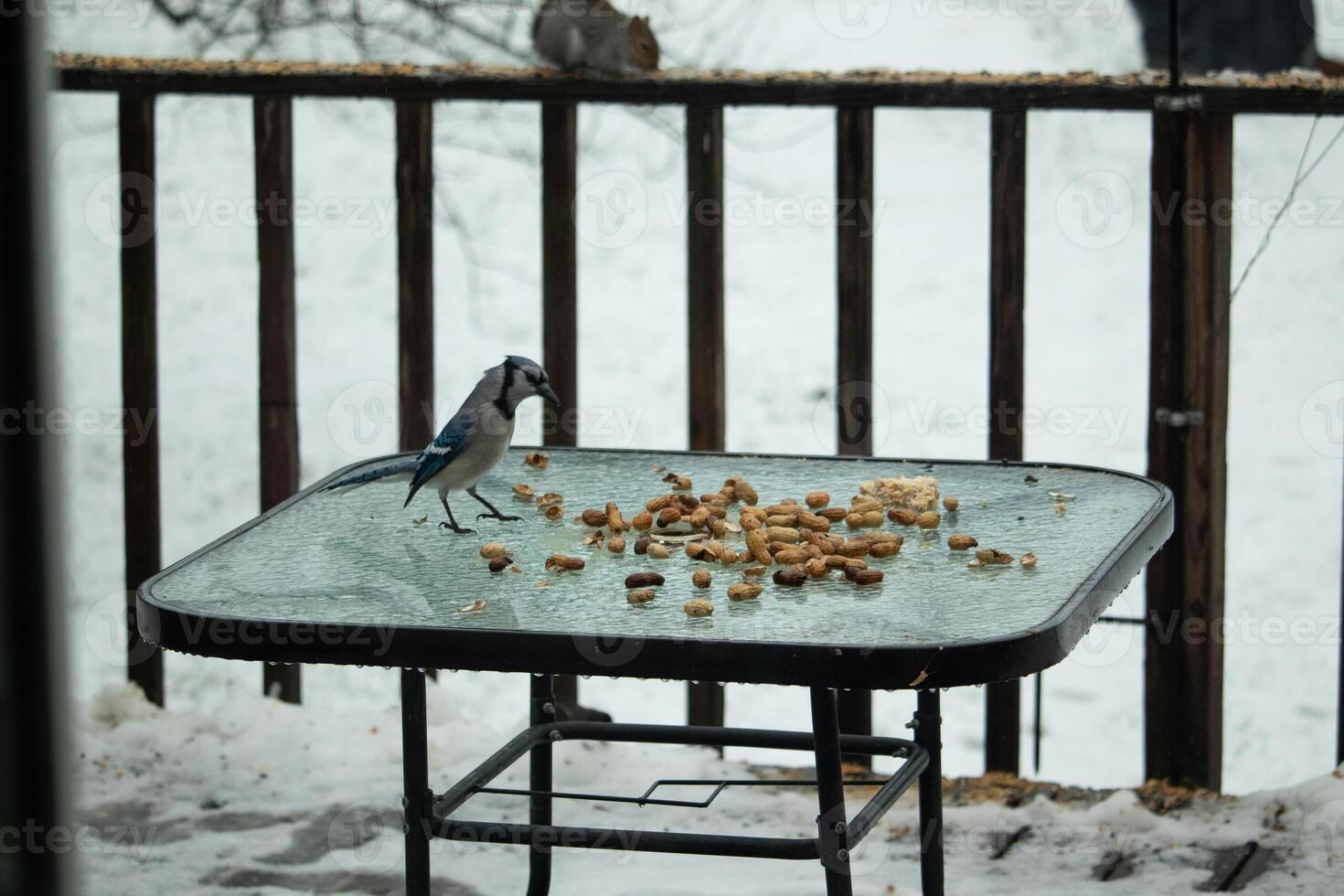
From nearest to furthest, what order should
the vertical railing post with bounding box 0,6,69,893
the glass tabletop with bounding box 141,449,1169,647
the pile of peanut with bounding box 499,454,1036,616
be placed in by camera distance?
the vertical railing post with bounding box 0,6,69,893 < the glass tabletop with bounding box 141,449,1169,647 < the pile of peanut with bounding box 499,454,1036,616

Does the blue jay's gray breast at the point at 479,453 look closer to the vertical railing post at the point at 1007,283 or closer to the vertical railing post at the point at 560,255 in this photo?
the vertical railing post at the point at 560,255

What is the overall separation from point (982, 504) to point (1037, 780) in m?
1.27

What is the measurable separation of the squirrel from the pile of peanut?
3.76ft

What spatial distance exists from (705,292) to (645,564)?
1.42m

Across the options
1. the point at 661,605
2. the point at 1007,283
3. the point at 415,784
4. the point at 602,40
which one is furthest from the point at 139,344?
the point at 661,605

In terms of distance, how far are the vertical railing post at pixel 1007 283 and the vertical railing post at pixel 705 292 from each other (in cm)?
56

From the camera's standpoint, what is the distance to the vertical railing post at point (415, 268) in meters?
3.57

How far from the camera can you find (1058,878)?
122 inches

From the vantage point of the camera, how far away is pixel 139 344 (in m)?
3.69

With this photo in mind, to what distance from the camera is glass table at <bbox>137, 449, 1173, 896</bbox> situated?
172cm

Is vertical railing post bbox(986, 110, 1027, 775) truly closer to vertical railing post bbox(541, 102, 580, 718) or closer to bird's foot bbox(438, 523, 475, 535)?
vertical railing post bbox(541, 102, 580, 718)

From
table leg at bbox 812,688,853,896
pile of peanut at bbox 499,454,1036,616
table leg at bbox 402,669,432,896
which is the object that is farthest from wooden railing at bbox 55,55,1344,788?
table leg at bbox 812,688,853,896

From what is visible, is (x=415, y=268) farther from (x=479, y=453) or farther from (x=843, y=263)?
(x=479, y=453)

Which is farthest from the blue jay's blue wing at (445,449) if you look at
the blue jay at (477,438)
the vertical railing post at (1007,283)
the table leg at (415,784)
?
the vertical railing post at (1007,283)
